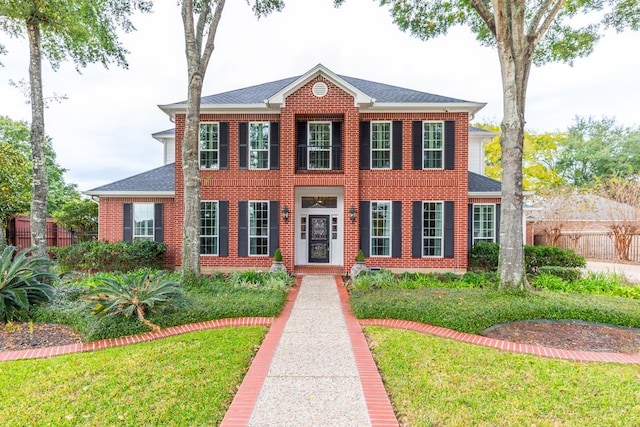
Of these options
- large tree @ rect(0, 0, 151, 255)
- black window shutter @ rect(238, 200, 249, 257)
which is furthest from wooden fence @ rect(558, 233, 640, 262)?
large tree @ rect(0, 0, 151, 255)

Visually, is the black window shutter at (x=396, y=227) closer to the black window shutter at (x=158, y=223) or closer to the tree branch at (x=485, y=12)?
the tree branch at (x=485, y=12)

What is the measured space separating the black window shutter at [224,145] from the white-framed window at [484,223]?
31.2 feet

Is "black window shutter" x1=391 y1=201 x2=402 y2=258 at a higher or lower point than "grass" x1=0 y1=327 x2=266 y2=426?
higher

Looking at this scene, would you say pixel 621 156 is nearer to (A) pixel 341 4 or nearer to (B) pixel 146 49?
(A) pixel 341 4

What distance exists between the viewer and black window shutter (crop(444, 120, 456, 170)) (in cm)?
1140

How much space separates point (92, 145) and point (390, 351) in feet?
107

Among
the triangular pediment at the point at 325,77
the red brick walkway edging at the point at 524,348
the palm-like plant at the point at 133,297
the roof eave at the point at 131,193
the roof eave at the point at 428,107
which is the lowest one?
the red brick walkway edging at the point at 524,348

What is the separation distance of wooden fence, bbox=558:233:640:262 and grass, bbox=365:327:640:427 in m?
17.0

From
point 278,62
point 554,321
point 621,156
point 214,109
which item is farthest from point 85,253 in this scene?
point 621,156

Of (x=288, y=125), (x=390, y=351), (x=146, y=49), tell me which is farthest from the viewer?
(x=146, y=49)

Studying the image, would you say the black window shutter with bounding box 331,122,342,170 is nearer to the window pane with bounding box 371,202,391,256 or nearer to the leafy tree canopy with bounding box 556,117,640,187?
the window pane with bounding box 371,202,391,256

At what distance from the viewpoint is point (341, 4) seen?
10203 millimetres

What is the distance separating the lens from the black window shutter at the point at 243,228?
1163 centimetres

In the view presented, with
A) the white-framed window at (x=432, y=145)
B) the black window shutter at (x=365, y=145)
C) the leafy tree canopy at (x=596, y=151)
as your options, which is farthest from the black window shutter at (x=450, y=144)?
the leafy tree canopy at (x=596, y=151)
